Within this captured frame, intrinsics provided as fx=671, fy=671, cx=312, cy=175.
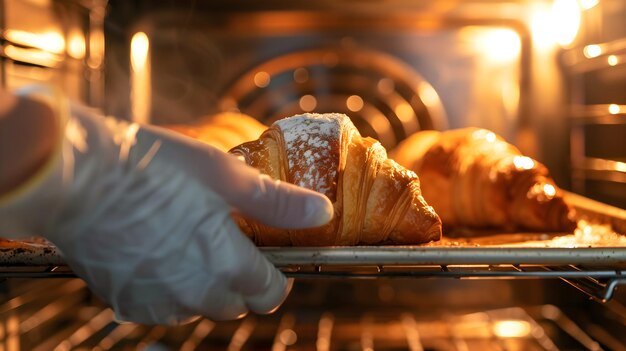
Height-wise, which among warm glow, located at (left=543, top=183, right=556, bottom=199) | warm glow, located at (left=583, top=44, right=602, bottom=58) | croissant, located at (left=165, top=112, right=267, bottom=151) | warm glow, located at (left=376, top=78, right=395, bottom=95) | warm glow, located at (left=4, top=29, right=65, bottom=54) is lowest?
warm glow, located at (left=543, top=183, right=556, bottom=199)

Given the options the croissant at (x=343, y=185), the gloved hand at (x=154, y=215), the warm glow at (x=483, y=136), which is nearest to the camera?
the gloved hand at (x=154, y=215)

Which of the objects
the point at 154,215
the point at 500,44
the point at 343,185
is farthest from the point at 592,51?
the point at 154,215

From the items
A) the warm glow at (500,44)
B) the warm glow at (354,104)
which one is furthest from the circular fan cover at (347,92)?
the warm glow at (500,44)

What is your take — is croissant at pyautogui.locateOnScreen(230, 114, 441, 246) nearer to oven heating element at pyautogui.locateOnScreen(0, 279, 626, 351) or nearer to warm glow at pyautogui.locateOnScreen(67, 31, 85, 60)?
oven heating element at pyautogui.locateOnScreen(0, 279, 626, 351)

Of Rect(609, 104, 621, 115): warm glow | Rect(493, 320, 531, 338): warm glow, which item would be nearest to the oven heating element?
Rect(493, 320, 531, 338): warm glow

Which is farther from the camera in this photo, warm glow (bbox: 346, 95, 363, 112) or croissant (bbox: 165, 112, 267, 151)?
warm glow (bbox: 346, 95, 363, 112)

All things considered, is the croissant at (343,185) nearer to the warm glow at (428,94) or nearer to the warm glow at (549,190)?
the warm glow at (549,190)

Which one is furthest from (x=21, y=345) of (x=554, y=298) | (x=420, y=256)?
(x=554, y=298)
